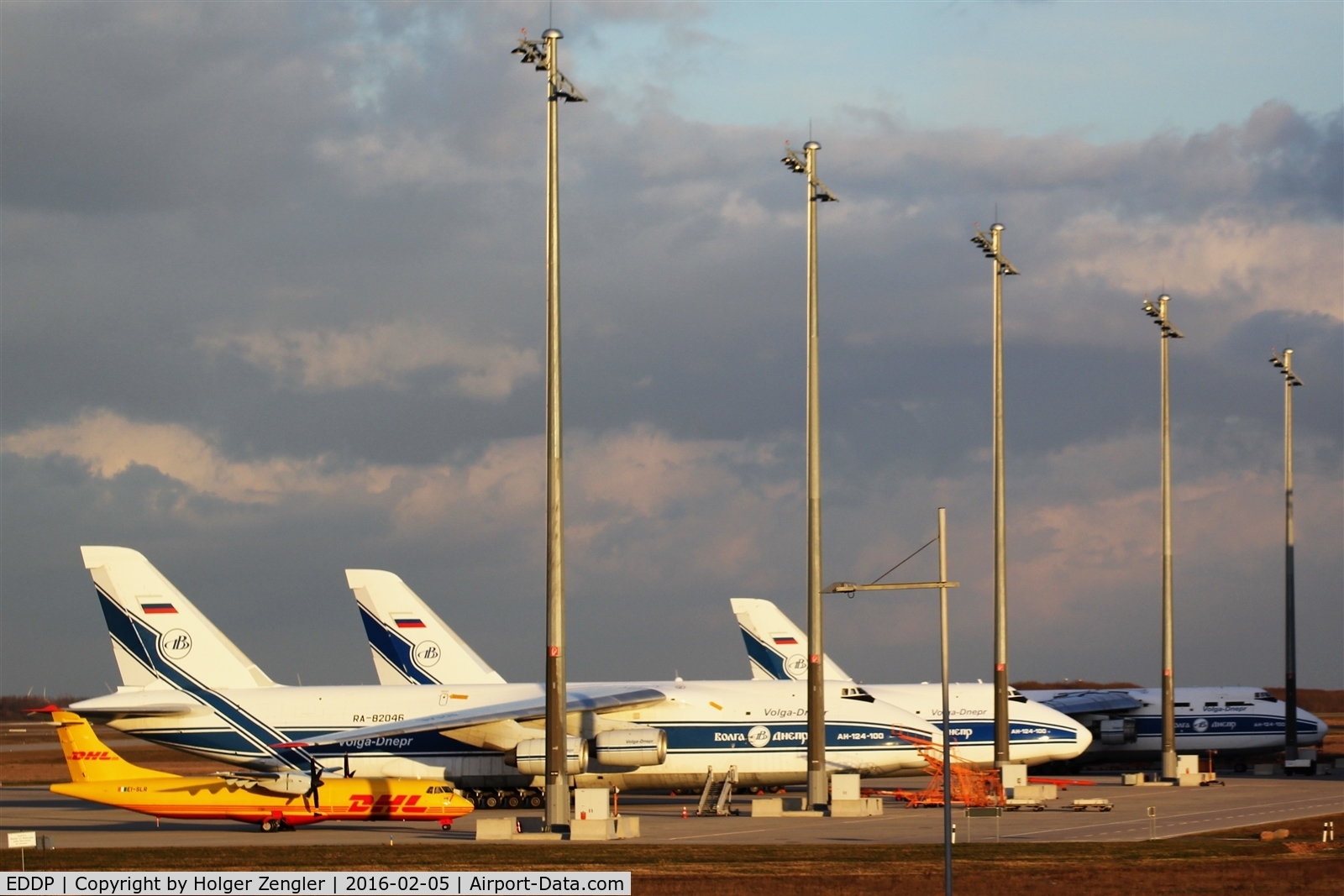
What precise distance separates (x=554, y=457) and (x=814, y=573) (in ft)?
33.2

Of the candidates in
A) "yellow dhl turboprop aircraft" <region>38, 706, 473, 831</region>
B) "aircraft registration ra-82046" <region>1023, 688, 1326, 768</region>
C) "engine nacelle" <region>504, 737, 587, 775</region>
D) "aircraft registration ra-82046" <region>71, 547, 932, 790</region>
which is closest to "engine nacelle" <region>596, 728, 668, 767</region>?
"aircraft registration ra-82046" <region>71, 547, 932, 790</region>

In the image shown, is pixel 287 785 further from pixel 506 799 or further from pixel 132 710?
pixel 506 799

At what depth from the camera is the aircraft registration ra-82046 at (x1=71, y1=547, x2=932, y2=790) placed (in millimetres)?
51875

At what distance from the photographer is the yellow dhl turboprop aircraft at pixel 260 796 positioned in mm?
43125

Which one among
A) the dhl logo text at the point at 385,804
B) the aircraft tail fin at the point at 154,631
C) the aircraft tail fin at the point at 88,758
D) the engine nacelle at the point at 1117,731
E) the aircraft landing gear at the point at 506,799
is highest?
the aircraft tail fin at the point at 154,631

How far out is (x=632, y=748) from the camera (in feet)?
164

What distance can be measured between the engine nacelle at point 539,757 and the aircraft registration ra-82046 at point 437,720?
1.26 meters

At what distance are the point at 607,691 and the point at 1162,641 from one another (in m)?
22.2

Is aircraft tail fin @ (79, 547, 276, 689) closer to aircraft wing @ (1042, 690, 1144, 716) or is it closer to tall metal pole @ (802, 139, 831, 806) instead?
tall metal pole @ (802, 139, 831, 806)

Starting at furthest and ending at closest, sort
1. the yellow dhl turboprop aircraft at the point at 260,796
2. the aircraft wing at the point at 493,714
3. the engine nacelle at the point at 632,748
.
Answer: the engine nacelle at the point at 632,748, the aircraft wing at the point at 493,714, the yellow dhl turboprop aircraft at the point at 260,796

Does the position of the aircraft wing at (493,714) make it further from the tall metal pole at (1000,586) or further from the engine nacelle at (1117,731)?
the engine nacelle at (1117,731)

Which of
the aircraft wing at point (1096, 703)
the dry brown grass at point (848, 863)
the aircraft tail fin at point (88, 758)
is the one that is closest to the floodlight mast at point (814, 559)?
the dry brown grass at point (848, 863)

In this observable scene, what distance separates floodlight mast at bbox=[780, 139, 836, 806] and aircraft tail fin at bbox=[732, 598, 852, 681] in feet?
99.3

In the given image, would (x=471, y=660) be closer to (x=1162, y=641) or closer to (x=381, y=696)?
(x=381, y=696)
